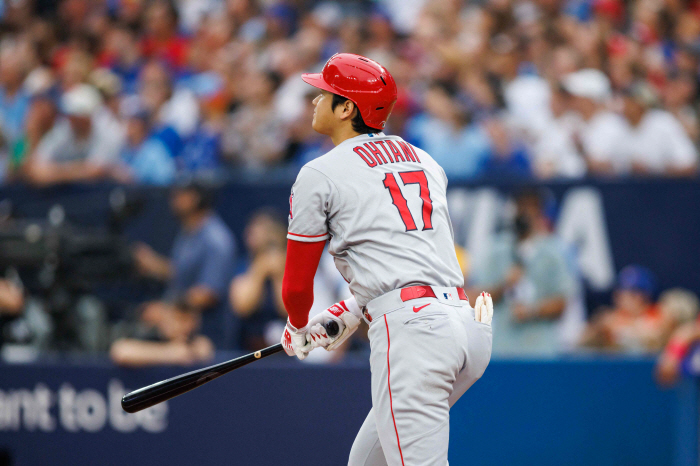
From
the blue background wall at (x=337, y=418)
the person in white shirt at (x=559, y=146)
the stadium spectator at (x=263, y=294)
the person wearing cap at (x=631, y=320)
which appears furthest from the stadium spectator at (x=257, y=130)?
the person wearing cap at (x=631, y=320)

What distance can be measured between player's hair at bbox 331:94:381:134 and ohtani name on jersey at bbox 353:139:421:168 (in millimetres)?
100

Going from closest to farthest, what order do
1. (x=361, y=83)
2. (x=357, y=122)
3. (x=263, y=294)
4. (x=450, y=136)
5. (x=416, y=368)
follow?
(x=416, y=368)
(x=361, y=83)
(x=357, y=122)
(x=263, y=294)
(x=450, y=136)

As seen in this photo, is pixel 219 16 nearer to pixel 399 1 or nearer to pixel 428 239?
pixel 399 1

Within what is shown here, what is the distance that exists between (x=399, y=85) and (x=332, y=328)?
16.0 ft

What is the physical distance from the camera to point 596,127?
724 centimetres

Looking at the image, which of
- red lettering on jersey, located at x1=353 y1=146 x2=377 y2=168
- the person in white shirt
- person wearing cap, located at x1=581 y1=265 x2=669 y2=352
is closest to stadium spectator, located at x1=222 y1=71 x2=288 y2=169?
the person in white shirt

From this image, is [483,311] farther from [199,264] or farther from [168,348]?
[199,264]

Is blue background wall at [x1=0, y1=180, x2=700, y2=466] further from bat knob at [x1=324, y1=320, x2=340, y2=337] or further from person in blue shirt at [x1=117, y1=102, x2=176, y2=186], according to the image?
person in blue shirt at [x1=117, y1=102, x2=176, y2=186]

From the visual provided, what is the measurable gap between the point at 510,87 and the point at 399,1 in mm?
2869

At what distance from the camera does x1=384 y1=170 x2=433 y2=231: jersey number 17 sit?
325cm

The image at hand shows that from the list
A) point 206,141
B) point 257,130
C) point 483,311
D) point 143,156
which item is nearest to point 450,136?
point 257,130

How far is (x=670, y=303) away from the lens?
623 centimetres

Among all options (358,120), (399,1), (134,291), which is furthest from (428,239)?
(399,1)

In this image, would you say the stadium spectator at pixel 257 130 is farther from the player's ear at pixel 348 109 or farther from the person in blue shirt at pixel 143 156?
the player's ear at pixel 348 109
